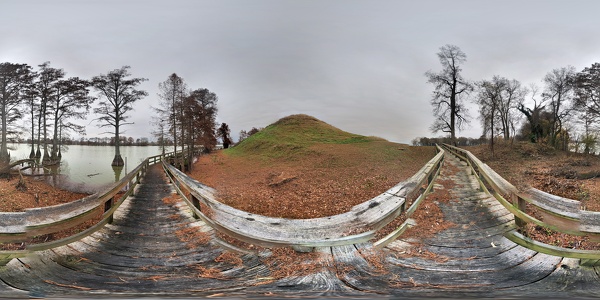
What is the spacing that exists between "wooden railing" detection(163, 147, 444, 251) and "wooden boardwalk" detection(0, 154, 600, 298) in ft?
0.59

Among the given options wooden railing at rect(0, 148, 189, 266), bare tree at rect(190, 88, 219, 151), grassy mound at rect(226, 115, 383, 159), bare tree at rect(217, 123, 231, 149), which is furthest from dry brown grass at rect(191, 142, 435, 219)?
bare tree at rect(217, 123, 231, 149)

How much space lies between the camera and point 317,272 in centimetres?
220

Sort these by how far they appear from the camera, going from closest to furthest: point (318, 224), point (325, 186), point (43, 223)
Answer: point (43, 223) → point (318, 224) → point (325, 186)

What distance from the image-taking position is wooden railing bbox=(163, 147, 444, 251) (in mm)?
2730

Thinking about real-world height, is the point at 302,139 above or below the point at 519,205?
above

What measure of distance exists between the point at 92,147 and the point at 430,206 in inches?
312

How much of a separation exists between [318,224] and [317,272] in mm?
1279

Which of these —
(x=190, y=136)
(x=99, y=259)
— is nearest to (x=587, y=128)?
(x=99, y=259)

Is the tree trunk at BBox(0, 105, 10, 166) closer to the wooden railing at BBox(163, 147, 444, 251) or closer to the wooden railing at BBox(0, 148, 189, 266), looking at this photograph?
the wooden railing at BBox(0, 148, 189, 266)

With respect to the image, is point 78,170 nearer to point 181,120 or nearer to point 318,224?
point 318,224

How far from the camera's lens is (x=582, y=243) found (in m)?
2.41

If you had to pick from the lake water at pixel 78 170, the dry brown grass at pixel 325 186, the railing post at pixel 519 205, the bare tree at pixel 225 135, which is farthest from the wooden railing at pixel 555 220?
the bare tree at pixel 225 135

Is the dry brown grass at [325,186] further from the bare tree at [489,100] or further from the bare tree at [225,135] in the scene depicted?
the bare tree at [225,135]

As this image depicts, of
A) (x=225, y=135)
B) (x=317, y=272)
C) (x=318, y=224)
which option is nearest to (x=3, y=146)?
(x=318, y=224)
